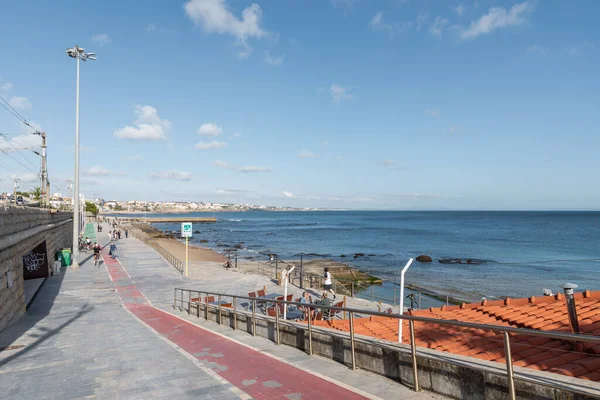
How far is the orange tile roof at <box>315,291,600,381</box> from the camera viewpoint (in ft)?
17.0

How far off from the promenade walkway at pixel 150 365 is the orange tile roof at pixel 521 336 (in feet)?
5.10

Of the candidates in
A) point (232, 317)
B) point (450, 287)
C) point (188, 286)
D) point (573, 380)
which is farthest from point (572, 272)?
point (573, 380)

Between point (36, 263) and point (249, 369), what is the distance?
21.6 metres

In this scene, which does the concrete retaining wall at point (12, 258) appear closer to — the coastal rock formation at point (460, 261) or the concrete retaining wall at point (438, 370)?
the concrete retaining wall at point (438, 370)

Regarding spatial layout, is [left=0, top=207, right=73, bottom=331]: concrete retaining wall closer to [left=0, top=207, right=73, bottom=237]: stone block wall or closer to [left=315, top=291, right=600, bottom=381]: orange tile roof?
[left=0, top=207, right=73, bottom=237]: stone block wall

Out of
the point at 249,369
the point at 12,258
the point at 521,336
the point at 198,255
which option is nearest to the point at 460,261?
the point at 198,255

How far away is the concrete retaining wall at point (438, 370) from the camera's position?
4156 mm

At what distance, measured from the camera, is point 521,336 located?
668cm

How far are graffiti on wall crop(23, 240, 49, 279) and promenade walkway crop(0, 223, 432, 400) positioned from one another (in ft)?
29.0

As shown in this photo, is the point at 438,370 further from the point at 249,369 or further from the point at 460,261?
the point at 460,261

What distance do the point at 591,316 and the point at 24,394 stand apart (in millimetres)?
9847

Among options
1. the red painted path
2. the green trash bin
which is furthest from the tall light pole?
the red painted path

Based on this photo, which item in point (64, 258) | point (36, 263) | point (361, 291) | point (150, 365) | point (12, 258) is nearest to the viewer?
point (150, 365)

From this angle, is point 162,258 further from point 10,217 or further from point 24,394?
point 24,394
